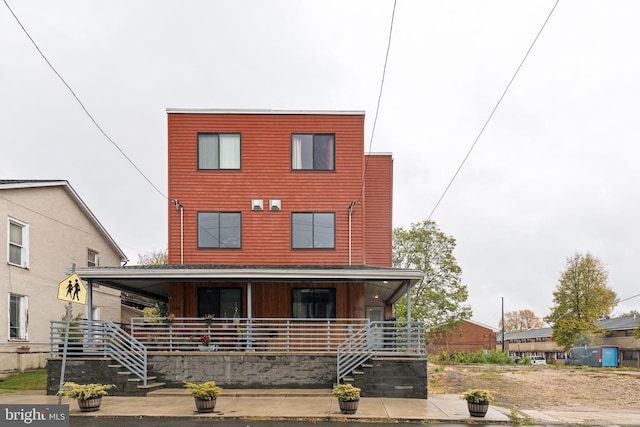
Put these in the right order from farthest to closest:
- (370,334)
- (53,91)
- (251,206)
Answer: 1. (251,206)
2. (370,334)
3. (53,91)

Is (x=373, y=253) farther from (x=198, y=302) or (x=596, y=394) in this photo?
(x=596, y=394)

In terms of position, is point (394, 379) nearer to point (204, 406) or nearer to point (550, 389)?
point (204, 406)

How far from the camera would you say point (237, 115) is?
78.4ft

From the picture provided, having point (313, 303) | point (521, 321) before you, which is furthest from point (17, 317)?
point (521, 321)

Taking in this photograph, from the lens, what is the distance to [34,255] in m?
24.8

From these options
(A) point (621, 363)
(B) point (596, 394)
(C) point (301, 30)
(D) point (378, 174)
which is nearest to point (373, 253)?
(D) point (378, 174)

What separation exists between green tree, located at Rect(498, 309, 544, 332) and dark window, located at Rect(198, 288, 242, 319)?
114 metres

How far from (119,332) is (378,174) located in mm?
13506

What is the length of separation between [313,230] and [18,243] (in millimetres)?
12294

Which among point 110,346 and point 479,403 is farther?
point 110,346

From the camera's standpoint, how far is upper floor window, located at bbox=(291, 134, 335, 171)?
23.9 m

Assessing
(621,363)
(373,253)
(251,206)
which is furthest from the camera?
A: (621,363)

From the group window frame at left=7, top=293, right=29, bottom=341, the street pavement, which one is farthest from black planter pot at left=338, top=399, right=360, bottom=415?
window frame at left=7, top=293, right=29, bottom=341

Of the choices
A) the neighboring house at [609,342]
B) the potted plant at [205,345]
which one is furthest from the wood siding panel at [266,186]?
the neighboring house at [609,342]
